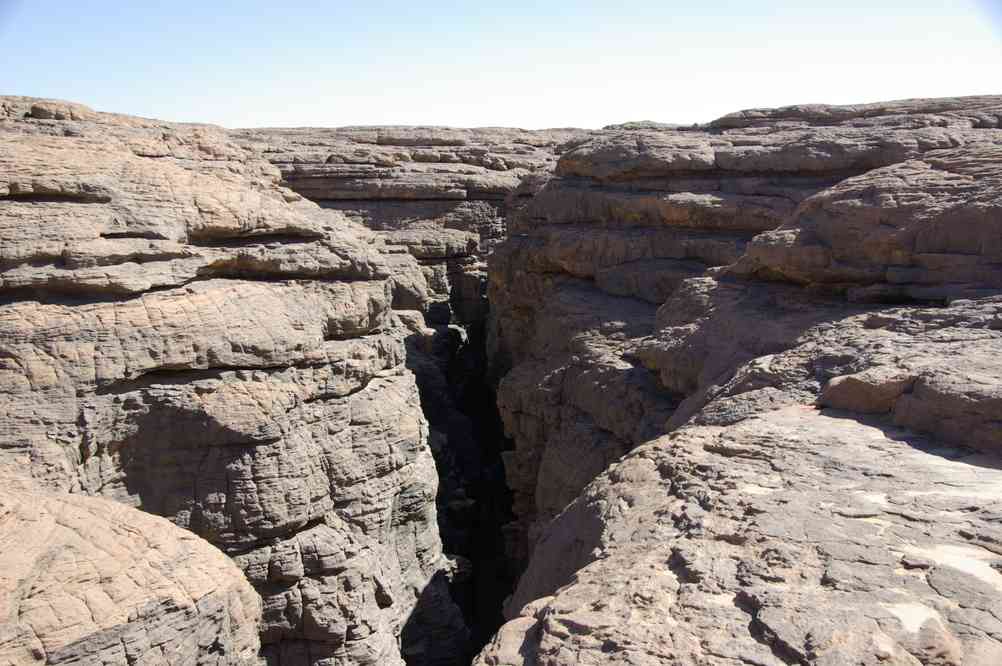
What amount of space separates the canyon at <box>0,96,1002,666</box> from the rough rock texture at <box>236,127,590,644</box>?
30cm

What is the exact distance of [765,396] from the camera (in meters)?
7.94

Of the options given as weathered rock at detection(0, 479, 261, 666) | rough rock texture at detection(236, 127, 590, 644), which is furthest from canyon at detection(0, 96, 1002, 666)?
rough rock texture at detection(236, 127, 590, 644)

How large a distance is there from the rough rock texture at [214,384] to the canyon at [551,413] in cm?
4

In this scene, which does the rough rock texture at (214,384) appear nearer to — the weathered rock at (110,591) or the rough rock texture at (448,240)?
the weathered rock at (110,591)

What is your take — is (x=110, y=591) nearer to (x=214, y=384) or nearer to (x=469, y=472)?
(x=214, y=384)

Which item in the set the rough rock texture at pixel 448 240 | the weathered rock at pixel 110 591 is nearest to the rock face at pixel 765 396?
the rough rock texture at pixel 448 240

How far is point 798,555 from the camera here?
16.0ft

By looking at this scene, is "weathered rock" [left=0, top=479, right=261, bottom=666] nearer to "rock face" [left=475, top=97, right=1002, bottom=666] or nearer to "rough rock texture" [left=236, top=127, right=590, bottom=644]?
"rock face" [left=475, top=97, right=1002, bottom=666]

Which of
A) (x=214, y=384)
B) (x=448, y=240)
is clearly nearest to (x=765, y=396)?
(x=214, y=384)

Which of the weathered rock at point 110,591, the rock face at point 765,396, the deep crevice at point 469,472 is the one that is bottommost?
the deep crevice at point 469,472

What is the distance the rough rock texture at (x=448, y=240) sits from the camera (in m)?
17.5

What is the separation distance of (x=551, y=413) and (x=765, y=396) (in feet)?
21.3

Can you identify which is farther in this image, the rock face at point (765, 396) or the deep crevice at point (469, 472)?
the deep crevice at point (469, 472)

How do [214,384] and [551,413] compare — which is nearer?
[214,384]
